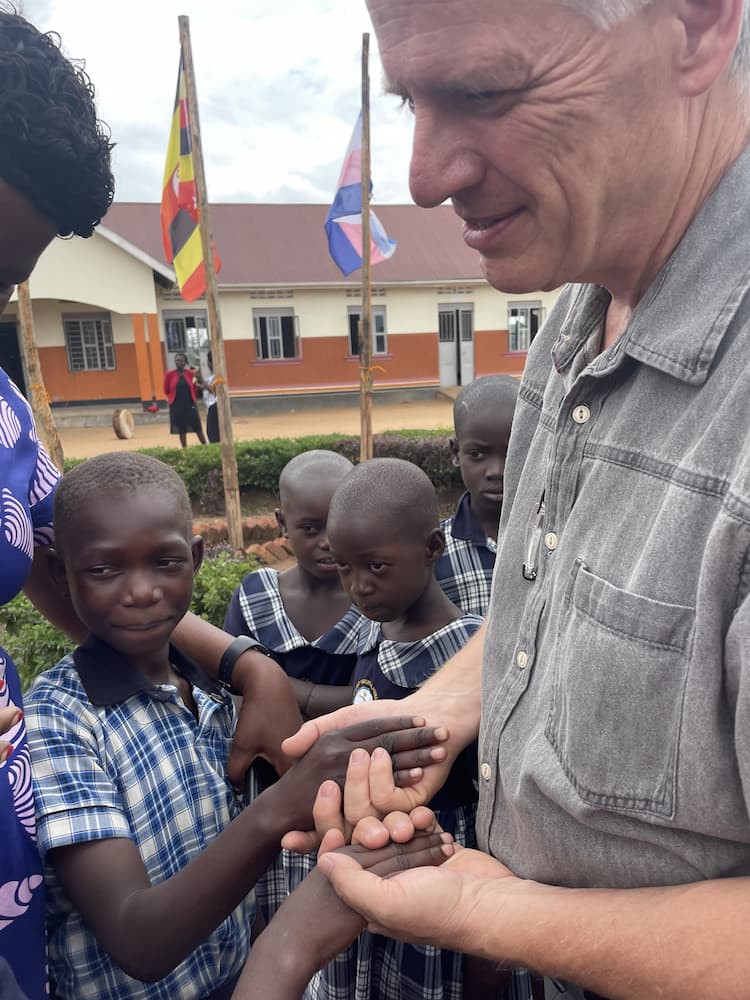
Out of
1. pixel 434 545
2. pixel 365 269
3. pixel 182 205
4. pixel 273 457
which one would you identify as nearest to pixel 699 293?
pixel 434 545

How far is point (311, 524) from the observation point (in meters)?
3.12

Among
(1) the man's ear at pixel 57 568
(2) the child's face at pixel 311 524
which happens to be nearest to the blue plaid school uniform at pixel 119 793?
(1) the man's ear at pixel 57 568

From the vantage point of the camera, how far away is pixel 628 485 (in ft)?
3.51

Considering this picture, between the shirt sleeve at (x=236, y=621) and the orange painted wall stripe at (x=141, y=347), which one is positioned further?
the orange painted wall stripe at (x=141, y=347)

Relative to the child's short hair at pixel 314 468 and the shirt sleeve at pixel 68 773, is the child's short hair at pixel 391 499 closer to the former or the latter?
the child's short hair at pixel 314 468

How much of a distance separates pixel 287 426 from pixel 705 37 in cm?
1829

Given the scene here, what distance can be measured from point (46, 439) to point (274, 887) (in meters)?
5.00

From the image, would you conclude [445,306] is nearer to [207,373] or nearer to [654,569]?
[207,373]

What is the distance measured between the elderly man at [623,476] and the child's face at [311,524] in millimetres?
1790

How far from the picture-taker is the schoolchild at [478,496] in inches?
117

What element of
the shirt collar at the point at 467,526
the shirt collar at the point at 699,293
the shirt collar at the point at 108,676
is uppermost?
the shirt collar at the point at 699,293

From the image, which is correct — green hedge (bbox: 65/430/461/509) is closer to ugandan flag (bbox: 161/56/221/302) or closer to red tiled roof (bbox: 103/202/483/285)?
ugandan flag (bbox: 161/56/221/302)

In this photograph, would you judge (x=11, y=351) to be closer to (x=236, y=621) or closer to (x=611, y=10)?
(x=236, y=621)

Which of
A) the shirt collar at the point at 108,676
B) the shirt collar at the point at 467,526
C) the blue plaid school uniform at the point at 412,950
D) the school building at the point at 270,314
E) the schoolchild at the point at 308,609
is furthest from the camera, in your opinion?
the school building at the point at 270,314
